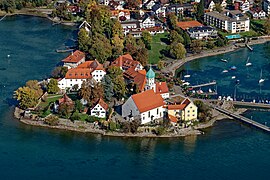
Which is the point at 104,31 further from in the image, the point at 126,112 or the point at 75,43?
the point at 126,112

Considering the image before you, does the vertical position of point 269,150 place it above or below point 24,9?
below

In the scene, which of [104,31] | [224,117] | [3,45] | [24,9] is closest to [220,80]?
[224,117]

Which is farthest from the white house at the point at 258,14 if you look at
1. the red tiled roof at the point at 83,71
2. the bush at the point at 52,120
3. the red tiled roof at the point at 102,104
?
the bush at the point at 52,120

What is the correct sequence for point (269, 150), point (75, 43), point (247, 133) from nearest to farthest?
point (269, 150) → point (247, 133) → point (75, 43)

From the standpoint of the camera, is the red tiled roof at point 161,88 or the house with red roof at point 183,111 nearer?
the house with red roof at point 183,111

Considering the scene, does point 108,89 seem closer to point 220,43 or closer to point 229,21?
point 220,43

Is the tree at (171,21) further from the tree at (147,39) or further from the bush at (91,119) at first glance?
the bush at (91,119)
